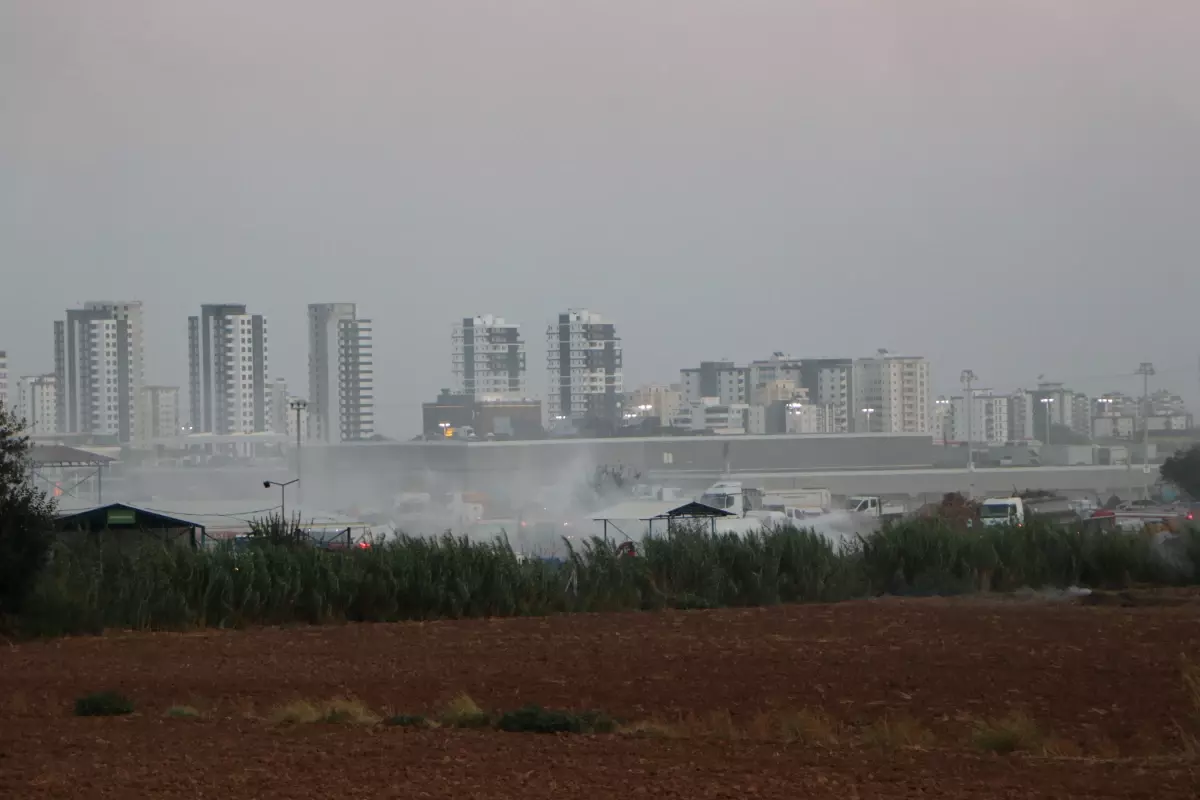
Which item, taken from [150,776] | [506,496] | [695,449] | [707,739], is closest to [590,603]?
[707,739]

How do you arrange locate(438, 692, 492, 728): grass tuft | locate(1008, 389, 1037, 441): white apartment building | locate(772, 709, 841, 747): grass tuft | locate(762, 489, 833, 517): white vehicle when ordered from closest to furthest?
1. locate(772, 709, 841, 747): grass tuft
2. locate(438, 692, 492, 728): grass tuft
3. locate(762, 489, 833, 517): white vehicle
4. locate(1008, 389, 1037, 441): white apartment building

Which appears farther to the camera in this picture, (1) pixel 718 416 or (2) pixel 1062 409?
(2) pixel 1062 409

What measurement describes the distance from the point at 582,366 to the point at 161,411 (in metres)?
40.4

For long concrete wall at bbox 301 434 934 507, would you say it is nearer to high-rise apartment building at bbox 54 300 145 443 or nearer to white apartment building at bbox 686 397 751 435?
white apartment building at bbox 686 397 751 435

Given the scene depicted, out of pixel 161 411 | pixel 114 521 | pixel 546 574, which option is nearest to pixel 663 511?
pixel 546 574

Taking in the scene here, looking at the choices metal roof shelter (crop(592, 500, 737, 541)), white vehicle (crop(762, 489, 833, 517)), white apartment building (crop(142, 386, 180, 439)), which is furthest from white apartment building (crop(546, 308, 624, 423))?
metal roof shelter (crop(592, 500, 737, 541))

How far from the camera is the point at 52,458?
55.8 metres

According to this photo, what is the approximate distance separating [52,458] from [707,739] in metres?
50.1

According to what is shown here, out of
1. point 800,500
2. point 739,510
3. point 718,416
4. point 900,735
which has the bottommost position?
point 800,500

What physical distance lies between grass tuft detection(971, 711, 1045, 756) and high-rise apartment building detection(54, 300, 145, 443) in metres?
125

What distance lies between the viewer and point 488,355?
152 metres

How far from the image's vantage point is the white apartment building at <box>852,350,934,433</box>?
12356 centimetres

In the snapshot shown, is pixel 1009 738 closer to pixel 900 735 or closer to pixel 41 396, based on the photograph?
pixel 900 735

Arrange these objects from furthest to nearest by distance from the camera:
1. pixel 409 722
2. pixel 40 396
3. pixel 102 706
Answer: pixel 40 396
pixel 102 706
pixel 409 722
